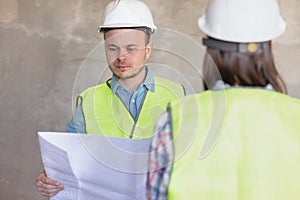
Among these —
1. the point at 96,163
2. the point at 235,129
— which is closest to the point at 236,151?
the point at 235,129

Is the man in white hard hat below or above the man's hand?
above

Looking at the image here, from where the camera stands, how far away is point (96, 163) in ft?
5.08

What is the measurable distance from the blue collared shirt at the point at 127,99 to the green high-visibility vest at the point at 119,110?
13 mm

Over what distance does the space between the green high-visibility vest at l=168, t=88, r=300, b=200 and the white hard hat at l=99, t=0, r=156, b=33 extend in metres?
0.80

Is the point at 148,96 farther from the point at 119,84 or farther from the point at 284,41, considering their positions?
the point at 284,41

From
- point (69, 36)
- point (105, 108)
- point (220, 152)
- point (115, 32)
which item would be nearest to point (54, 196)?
point (105, 108)

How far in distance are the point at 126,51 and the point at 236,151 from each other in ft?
2.80

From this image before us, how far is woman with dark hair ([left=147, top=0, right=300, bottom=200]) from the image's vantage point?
114 centimetres

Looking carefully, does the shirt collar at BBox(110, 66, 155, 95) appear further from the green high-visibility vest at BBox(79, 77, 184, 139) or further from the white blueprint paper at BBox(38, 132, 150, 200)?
the white blueprint paper at BBox(38, 132, 150, 200)

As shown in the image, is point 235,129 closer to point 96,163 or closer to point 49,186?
point 96,163

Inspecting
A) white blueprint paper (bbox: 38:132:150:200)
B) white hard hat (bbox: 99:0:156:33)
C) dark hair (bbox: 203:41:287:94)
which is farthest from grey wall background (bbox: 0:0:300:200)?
dark hair (bbox: 203:41:287:94)

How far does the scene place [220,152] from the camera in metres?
1.14

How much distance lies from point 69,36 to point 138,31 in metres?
1.29

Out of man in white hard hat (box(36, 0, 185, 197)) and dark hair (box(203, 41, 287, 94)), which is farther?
man in white hard hat (box(36, 0, 185, 197))
